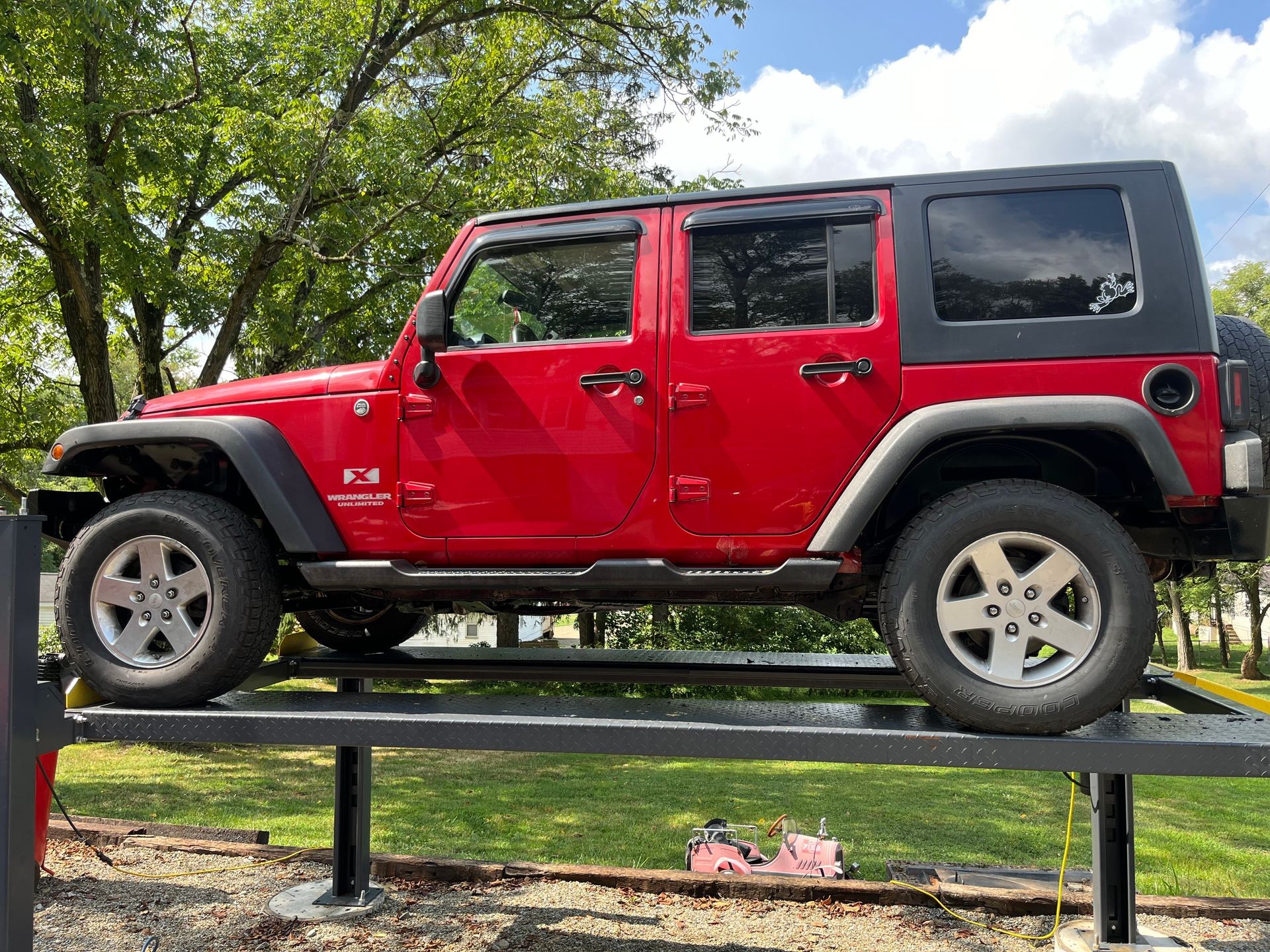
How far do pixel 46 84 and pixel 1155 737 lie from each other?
33.3 ft

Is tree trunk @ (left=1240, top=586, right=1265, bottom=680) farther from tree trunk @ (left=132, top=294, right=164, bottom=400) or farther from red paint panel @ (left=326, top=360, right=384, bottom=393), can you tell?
red paint panel @ (left=326, top=360, right=384, bottom=393)

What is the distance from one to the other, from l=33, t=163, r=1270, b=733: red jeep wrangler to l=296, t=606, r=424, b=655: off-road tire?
127 cm

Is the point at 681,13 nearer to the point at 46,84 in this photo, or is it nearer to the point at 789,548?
the point at 46,84

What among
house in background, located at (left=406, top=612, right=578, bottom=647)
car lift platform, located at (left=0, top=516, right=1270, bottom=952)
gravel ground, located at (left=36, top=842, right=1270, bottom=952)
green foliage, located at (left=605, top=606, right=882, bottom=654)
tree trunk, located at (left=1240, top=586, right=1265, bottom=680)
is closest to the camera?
car lift platform, located at (left=0, top=516, right=1270, bottom=952)

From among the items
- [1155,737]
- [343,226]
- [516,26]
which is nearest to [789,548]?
[1155,737]

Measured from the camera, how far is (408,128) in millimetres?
10820

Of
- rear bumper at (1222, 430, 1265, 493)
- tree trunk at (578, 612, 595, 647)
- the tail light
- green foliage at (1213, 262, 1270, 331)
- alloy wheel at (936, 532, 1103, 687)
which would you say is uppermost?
green foliage at (1213, 262, 1270, 331)

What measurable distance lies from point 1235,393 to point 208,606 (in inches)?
137

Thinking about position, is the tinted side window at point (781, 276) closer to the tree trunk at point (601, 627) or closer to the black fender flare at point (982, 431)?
the black fender flare at point (982, 431)

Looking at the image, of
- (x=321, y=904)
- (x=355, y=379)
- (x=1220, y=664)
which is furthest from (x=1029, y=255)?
(x=1220, y=664)

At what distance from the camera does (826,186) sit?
3260 mm

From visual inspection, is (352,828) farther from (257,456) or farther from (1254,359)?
(1254,359)

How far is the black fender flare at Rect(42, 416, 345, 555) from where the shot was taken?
11.2ft

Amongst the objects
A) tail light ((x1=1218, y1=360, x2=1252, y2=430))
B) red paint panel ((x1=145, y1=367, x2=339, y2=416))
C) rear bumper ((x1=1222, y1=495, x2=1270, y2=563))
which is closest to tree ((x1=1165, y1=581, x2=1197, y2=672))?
rear bumper ((x1=1222, y1=495, x2=1270, y2=563))
